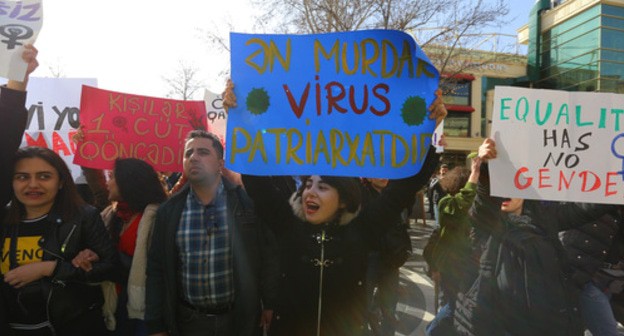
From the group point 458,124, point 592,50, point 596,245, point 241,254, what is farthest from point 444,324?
point 458,124

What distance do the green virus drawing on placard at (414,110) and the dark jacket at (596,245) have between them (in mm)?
1712

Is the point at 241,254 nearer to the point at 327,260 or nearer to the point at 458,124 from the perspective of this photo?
the point at 327,260

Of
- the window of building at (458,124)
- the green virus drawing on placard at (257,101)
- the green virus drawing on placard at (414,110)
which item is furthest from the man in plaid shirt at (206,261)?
the window of building at (458,124)

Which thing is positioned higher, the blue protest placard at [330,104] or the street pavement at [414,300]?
the blue protest placard at [330,104]

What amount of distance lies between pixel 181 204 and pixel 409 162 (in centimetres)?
130

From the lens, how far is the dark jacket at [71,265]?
7.92ft

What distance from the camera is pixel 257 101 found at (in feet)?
8.19

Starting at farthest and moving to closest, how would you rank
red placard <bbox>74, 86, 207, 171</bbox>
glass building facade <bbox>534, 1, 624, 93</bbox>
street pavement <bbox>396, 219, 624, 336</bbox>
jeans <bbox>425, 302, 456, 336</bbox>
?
glass building facade <bbox>534, 1, 624, 93</bbox> → street pavement <bbox>396, 219, 624, 336</bbox> → red placard <bbox>74, 86, 207, 171</bbox> → jeans <bbox>425, 302, 456, 336</bbox>

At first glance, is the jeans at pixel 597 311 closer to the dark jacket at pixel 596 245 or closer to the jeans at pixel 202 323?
the dark jacket at pixel 596 245

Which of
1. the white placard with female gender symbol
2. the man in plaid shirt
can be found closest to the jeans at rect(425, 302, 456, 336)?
the man in plaid shirt

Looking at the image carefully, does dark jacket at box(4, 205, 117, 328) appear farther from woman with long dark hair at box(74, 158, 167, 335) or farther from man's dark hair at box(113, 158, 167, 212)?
man's dark hair at box(113, 158, 167, 212)

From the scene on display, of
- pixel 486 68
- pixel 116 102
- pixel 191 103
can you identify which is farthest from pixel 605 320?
pixel 486 68

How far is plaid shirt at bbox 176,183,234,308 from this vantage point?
247 cm

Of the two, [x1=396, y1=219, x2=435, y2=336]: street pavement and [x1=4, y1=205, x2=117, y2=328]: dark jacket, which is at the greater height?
[x1=4, y1=205, x2=117, y2=328]: dark jacket
